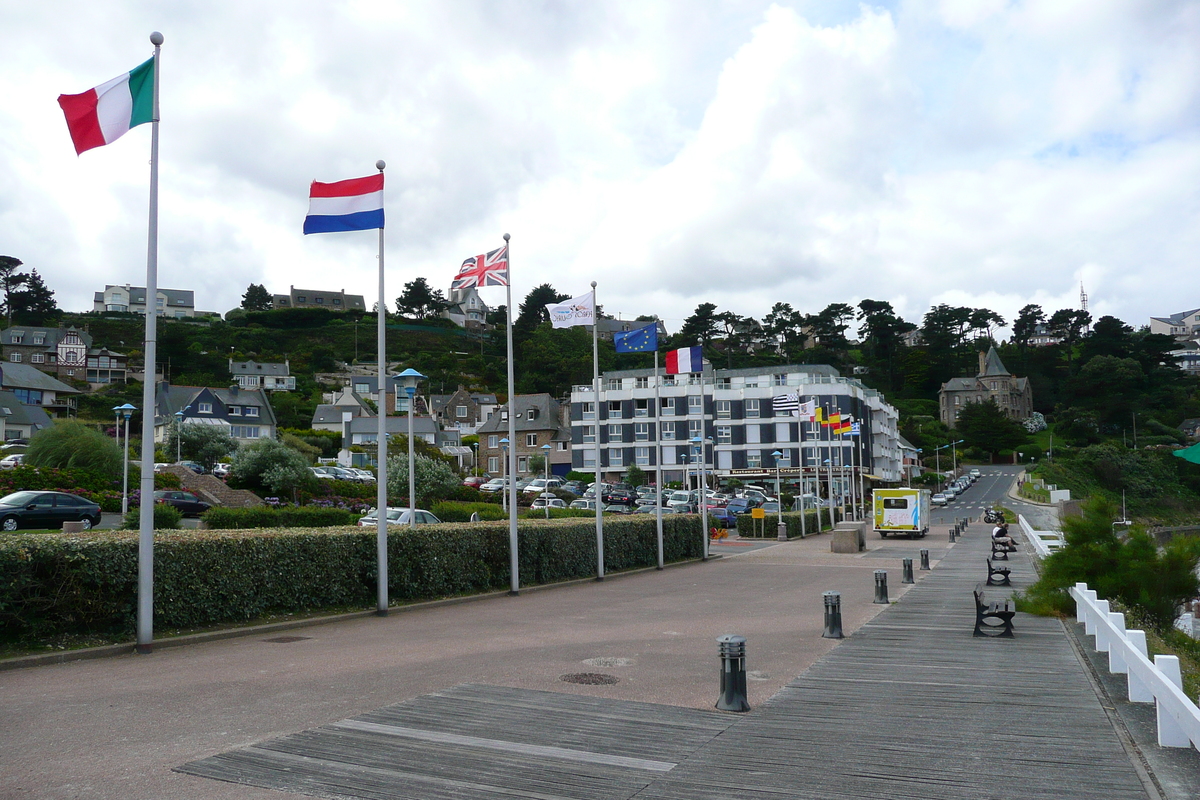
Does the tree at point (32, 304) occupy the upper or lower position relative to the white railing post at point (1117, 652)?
upper

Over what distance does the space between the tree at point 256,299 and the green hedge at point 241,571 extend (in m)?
149

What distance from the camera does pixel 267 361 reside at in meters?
120

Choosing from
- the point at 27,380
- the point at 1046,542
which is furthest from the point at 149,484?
the point at 27,380

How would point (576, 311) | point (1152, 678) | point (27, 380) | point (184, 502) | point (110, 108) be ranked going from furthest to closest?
1. point (27, 380)
2. point (184, 502)
3. point (576, 311)
4. point (110, 108)
5. point (1152, 678)

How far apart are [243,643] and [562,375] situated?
3850 inches

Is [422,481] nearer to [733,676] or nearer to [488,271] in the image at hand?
[488,271]

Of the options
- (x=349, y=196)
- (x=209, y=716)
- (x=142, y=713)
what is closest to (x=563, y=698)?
(x=209, y=716)

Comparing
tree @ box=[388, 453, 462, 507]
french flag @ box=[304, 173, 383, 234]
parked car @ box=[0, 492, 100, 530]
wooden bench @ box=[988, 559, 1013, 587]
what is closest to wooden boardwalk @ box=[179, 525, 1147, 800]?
french flag @ box=[304, 173, 383, 234]

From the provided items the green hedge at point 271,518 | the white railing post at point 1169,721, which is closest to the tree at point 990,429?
the green hedge at point 271,518

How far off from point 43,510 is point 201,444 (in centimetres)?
2834

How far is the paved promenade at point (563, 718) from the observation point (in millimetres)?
6020

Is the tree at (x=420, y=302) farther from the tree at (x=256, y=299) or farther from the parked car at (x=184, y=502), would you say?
the parked car at (x=184, y=502)

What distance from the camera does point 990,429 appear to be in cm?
11462

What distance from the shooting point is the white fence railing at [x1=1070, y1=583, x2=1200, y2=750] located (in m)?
6.13
